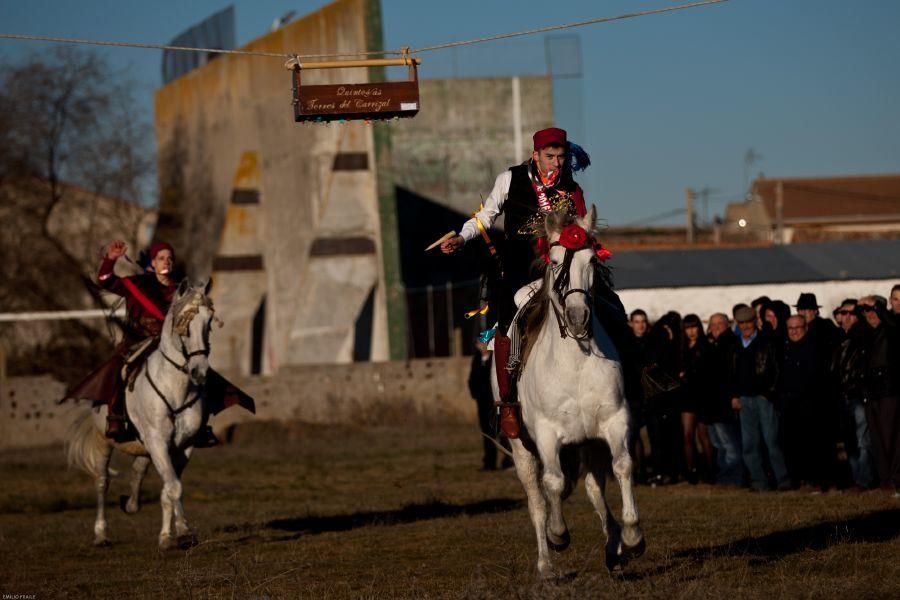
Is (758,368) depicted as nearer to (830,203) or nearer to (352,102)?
(352,102)

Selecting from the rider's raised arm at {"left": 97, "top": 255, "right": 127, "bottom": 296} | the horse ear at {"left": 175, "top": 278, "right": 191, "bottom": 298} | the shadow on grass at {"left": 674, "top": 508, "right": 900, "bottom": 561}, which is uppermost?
the rider's raised arm at {"left": 97, "top": 255, "right": 127, "bottom": 296}

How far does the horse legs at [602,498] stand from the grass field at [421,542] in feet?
0.73

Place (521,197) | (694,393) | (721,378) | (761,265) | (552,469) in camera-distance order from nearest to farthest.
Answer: (552,469), (521,197), (721,378), (694,393), (761,265)

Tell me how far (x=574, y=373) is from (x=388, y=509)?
9088 mm

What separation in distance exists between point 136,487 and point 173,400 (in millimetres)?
1848

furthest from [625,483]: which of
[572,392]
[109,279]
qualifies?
[109,279]

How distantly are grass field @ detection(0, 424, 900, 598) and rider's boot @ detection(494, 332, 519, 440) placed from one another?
0.99 meters

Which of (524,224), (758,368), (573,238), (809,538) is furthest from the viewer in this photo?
(758,368)

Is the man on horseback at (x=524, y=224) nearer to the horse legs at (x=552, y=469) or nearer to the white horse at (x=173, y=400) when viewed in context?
the horse legs at (x=552, y=469)

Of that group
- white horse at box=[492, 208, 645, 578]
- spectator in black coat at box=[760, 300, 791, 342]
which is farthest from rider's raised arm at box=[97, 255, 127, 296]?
spectator in black coat at box=[760, 300, 791, 342]

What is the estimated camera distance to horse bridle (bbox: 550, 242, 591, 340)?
980 centimetres

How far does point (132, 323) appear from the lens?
16.1 meters

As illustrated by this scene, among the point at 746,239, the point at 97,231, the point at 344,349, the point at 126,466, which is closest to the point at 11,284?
the point at 97,231

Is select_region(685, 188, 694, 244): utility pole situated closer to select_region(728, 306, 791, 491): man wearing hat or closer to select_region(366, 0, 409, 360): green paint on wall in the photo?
select_region(366, 0, 409, 360): green paint on wall
